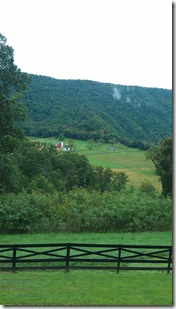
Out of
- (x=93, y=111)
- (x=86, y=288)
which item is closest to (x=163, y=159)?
(x=86, y=288)

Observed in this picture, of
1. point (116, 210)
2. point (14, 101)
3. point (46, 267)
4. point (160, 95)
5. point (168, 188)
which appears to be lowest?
point (46, 267)

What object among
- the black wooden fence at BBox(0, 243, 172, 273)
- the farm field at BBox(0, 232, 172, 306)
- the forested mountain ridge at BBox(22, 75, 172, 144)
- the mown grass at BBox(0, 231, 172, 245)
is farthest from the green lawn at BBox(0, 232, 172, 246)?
the forested mountain ridge at BBox(22, 75, 172, 144)

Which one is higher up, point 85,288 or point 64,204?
point 64,204

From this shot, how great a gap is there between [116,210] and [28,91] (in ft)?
18.6

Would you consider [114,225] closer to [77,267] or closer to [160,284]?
[77,267]

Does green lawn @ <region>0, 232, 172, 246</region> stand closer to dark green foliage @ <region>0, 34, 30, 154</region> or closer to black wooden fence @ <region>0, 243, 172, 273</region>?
black wooden fence @ <region>0, 243, 172, 273</region>

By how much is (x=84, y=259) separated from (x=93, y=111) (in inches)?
285

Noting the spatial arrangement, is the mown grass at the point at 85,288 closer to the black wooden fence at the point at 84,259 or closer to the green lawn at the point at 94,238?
the black wooden fence at the point at 84,259

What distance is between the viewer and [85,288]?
4.96m

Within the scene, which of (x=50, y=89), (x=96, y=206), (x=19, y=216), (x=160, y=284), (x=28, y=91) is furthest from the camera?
(x=50, y=89)

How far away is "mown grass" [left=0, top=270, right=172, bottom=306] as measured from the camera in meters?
4.39

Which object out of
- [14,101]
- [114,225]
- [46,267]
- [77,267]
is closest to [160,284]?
[77,267]

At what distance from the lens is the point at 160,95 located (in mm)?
6102

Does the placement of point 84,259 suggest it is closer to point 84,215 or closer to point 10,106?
point 84,215
